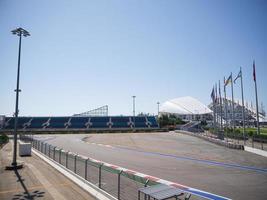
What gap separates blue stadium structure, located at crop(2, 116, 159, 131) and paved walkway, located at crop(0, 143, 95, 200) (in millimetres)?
64920

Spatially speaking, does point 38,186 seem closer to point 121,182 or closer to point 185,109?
point 121,182

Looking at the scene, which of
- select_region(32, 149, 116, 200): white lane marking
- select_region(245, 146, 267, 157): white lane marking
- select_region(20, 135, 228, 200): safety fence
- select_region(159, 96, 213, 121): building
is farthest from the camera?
select_region(159, 96, 213, 121): building

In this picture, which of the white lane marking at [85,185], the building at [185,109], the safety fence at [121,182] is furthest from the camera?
the building at [185,109]

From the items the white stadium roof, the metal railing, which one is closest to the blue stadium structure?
the white stadium roof

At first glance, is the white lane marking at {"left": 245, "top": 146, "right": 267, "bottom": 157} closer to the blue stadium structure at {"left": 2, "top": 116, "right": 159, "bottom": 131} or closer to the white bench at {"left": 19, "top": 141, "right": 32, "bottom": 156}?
the white bench at {"left": 19, "top": 141, "right": 32, "bottom": 156}

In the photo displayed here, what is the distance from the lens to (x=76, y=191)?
1127cm

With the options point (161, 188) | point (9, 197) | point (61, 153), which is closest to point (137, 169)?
point (61, 153)

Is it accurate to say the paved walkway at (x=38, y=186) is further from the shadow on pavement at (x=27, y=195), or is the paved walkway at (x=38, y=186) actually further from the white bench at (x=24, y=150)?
the white bench at (x=24, y=150)

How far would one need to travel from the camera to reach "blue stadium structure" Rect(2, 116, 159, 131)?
266ft

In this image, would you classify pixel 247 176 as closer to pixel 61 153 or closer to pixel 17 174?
pixel 61 153

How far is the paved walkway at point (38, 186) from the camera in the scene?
34.5ft

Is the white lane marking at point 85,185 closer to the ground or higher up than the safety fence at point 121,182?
closer to the ground

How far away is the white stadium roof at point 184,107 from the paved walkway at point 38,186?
114m

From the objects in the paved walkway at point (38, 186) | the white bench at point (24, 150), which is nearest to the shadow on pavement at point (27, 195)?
the paved walkway at point (38, 186)
